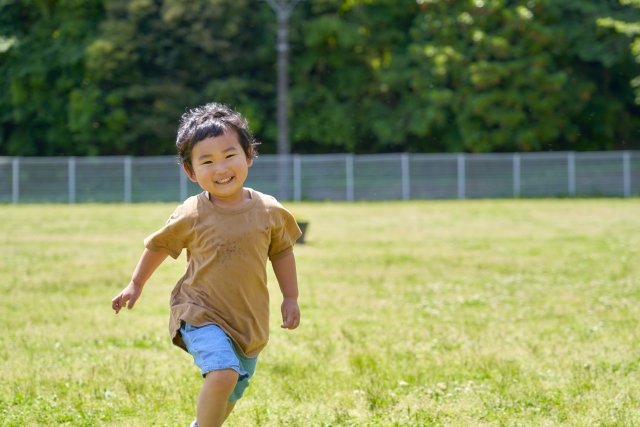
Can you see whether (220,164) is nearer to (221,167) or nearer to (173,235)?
(221,167)

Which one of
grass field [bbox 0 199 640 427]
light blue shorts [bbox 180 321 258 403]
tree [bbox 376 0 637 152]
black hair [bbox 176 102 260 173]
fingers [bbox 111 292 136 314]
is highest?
tree [bbox 376 0 637 152]

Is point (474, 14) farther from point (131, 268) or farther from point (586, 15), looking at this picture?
point (131, 268)

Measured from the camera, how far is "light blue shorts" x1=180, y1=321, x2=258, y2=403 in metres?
3.67

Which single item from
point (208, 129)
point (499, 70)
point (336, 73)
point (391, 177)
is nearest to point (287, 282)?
point (208, 129)

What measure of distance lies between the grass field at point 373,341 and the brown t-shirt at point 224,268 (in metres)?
1.01

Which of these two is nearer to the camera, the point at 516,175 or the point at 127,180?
the point at 127,180

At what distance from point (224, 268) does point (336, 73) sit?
112 feet

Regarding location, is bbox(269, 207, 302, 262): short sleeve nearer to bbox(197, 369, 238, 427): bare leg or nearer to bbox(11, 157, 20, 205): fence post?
bbox(197, 369, 238, 427): bare leg

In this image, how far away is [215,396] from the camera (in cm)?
370

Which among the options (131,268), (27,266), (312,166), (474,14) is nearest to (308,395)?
(131,268)

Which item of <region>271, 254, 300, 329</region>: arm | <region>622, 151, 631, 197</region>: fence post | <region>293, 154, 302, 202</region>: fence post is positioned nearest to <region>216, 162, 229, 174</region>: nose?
<region>271, 254, 300, 329</region>: arm

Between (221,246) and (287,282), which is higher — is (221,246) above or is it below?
above

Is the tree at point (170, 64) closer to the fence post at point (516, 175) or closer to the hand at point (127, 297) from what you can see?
the fence post at point (516, 175)

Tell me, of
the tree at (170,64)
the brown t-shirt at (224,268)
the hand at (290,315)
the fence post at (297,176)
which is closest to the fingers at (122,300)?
the brown t-shirt at (224,268)
